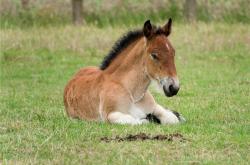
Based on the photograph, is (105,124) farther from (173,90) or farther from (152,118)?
(173,90)

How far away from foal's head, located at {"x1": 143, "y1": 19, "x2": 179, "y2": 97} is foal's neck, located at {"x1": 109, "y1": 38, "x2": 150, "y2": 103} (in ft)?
0.66

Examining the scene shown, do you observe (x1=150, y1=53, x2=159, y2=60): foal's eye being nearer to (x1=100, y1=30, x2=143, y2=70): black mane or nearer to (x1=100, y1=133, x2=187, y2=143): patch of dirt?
(x1=100, y1=30, x2=143, y2=70): black mane

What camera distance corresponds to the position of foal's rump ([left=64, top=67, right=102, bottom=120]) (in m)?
11.2

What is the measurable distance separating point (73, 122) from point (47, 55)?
12234 millimetres

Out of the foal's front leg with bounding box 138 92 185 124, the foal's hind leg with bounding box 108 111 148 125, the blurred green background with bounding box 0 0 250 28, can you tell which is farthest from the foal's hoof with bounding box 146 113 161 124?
the blurred green background with bounding box 0 0 250 28

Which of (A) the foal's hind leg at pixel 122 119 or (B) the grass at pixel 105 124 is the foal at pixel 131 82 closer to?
(A) the foal's hind leg at pixel 122 119

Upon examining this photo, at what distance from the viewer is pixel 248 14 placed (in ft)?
108

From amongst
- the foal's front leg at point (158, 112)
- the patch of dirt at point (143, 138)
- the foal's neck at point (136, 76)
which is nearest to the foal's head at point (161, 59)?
the foal's neck at point (136, 76)

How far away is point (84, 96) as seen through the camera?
11.4 m

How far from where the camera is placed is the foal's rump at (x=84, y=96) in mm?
11156

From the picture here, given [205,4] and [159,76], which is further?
[205,4]

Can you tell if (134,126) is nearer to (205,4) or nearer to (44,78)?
(44,78)

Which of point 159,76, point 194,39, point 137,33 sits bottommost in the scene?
point 159,76

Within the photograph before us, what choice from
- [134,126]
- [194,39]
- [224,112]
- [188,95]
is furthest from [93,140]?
[194,39]
